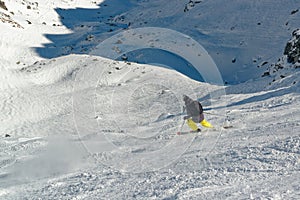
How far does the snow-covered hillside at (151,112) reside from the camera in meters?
8.22

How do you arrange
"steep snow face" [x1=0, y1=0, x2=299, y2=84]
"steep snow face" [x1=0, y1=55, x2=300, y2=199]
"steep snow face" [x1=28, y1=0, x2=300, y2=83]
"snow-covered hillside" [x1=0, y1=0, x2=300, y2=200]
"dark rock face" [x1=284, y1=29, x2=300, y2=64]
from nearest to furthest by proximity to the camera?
"steep snow face" [x1=0, y1=55, x2=300, y2=199] < "snow-covered hillside" [x1=0, y1=0, x2=300, y2=200] < "dark rock face" [x1=284, y1=29, x2=300, y2=64] < "steep snow face" [x1=28, y1=0, x2=300, y2=83] < "steep snow face" [x1=0, y1=0, x2=299, y2=84]

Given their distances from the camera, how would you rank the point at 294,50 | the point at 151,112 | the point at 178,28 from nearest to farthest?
the point at 151,112, the point at 294,50, the point at 178,28

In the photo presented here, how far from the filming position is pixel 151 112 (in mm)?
20938

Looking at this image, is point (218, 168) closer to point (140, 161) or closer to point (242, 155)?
point (242, 155)

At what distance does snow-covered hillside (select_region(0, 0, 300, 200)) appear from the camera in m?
8.22

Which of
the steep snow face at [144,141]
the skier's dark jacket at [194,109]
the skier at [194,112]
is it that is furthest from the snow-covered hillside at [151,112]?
the skier's dark jacket at [194,109]

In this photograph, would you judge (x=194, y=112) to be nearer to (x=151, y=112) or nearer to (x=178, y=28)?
(x=151, y=112)

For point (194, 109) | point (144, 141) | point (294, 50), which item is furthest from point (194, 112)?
point (294, 50)

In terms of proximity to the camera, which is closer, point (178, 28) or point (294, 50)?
point (294, 50)

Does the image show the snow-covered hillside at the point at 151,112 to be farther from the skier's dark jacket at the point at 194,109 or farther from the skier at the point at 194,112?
the skier's dark jacket at the point at 194,109

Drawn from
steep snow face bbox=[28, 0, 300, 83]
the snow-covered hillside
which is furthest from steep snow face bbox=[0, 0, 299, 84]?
the snow-covered hillside

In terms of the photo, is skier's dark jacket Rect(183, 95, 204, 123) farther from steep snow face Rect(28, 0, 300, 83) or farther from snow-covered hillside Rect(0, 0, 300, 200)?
steep snow face Rect(28, 0, 300, 83)

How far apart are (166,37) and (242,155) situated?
98.8ft

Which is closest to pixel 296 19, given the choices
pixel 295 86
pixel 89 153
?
pixel 295 86
